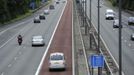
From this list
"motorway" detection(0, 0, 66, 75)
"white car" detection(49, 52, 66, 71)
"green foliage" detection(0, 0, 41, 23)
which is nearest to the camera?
"white car" detection(49, 52, 66, 71)

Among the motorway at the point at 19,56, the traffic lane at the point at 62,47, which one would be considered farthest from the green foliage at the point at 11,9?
the motorway at the point at 19,56

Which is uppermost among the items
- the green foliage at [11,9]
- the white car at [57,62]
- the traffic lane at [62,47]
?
the white car at [57,62]

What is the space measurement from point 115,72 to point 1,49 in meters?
25.7

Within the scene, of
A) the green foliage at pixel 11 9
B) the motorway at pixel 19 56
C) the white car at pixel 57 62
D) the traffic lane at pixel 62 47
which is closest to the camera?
the white car at pixel 57 62

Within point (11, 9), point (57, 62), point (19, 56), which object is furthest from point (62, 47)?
point (11, 9)

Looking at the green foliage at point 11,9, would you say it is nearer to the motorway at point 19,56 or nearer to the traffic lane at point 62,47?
the traffic lane at point 62,47

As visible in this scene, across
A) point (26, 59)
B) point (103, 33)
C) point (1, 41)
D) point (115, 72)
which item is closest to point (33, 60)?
point (26, 59)

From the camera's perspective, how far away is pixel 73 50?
60.8 meters

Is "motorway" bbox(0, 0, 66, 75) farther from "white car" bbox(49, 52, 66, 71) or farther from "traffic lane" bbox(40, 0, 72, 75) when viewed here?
"white car" bbox(49, 52, 66, 71)

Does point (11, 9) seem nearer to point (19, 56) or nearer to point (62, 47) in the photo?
point (62, 47)

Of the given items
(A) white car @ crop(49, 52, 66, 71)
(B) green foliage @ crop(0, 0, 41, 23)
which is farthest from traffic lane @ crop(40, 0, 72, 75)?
(B) green foliage @ crop(0, 0, 41, 23)

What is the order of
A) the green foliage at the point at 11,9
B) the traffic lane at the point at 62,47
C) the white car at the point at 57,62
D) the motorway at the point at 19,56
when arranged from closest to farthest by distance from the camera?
the white car at the point at 57,62 → the traffic lane at the point at 62,47 → the motorway at the point at 19,56 → the green foliage at the point at 11,9

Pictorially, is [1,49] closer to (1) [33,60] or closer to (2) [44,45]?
(2) [44,45]

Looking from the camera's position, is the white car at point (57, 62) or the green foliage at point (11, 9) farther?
the green foliage at point (11, 9)
